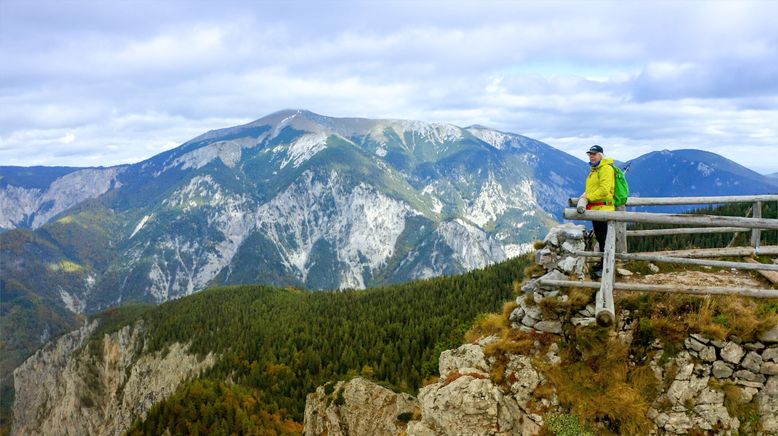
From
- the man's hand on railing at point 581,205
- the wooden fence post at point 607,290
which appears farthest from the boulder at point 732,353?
the man's hand on railing at point 581,205

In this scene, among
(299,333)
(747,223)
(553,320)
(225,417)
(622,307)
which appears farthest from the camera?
(299,333)

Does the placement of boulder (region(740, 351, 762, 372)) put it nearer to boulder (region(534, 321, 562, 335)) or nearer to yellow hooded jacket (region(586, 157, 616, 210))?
boulder (region(534, 321, 562, 335))

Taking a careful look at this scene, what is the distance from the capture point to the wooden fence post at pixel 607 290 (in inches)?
598

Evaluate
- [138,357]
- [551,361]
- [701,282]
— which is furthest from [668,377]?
[138,357]

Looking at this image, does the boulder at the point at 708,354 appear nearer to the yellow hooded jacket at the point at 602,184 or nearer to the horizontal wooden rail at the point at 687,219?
the horizontal wooden rail at the point at 687,219

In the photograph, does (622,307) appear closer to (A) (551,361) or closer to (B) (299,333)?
(A) (551,361)

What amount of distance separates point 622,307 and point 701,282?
376 centimetres

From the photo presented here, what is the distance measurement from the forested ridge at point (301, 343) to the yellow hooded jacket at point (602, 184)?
6384 cm

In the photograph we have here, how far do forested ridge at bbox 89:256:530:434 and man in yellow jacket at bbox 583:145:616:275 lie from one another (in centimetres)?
6288

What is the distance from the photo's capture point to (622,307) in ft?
51.9

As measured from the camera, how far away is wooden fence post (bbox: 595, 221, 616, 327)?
598 inches

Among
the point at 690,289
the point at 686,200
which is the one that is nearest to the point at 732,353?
the point at 690,289

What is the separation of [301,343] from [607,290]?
134340 mm

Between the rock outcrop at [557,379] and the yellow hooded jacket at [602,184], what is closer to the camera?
the rock outcrop at [557,379]
